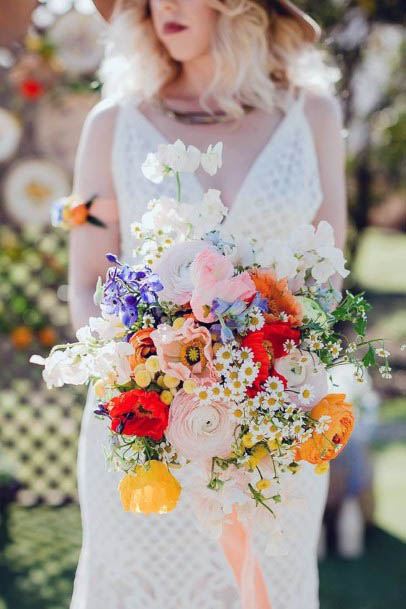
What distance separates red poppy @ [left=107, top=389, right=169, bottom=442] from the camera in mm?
1805

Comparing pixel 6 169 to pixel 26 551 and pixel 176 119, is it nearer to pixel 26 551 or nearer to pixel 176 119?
pixel 26 551

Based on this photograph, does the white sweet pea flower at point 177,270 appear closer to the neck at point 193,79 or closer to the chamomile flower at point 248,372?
the chamomile flower at point 248,372

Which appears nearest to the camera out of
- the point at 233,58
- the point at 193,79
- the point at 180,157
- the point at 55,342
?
the point at 180,157

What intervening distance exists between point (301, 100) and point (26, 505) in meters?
3.37

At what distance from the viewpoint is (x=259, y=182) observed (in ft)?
9.07

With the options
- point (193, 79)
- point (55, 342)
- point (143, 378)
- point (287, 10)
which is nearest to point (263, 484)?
point (143, 378)

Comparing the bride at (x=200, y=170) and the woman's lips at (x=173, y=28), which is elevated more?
the woman's lips at (x=173, y=28)

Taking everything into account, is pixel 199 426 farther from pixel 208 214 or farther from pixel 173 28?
pixel 173 28

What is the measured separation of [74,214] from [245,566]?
3.49ft

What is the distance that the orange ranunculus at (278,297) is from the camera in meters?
1.89

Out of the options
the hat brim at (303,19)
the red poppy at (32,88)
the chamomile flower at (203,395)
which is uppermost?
the hat brim at (303,19)

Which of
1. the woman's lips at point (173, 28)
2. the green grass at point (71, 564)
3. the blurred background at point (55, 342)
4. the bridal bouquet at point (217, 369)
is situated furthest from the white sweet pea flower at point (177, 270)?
the green grass at point (71, 564)

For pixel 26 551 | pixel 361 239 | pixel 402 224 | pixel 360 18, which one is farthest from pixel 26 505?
pixel 402 224

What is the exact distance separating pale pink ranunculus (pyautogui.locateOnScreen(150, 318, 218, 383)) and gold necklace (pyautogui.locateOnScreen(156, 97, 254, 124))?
1.17m
